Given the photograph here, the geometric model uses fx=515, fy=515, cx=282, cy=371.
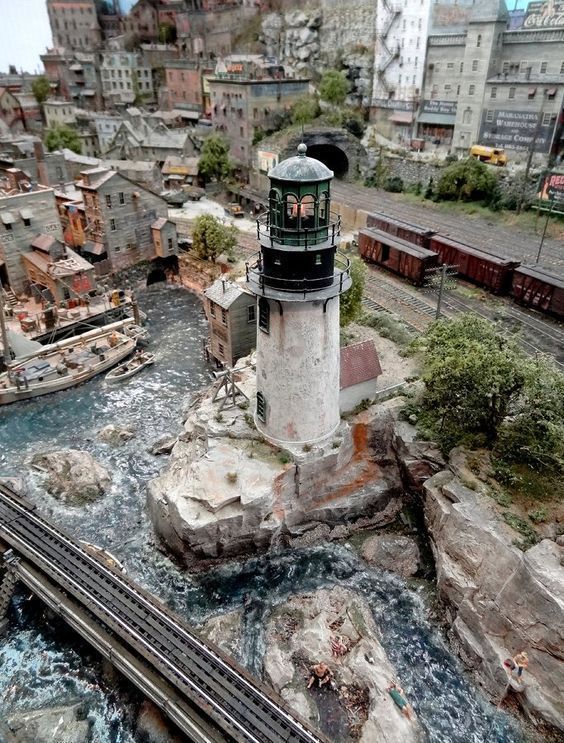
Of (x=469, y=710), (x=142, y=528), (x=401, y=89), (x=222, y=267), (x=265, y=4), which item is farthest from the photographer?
(x=265, y=4)

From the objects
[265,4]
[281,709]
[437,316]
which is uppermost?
[265,4]

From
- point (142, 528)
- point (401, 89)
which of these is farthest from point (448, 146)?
point (142, 528)

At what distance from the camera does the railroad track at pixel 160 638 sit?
1784 cm

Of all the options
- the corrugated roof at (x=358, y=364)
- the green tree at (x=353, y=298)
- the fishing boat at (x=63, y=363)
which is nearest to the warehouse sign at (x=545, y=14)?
the green tree at (x=353, y=298)

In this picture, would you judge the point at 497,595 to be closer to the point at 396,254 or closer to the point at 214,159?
the point at 396,254

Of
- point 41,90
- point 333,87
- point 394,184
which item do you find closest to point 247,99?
point 333,87

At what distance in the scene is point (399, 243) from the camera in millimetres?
49969

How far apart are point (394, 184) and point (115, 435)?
53.9 meters

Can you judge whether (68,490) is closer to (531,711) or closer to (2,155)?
(531,711)

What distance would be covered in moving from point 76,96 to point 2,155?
4425cm

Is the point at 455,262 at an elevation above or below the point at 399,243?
below

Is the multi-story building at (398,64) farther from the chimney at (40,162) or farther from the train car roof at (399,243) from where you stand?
the chimney at (40,162)

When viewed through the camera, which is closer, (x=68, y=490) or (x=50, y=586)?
(x=50, y=586)

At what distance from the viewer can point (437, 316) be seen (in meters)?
38.3
